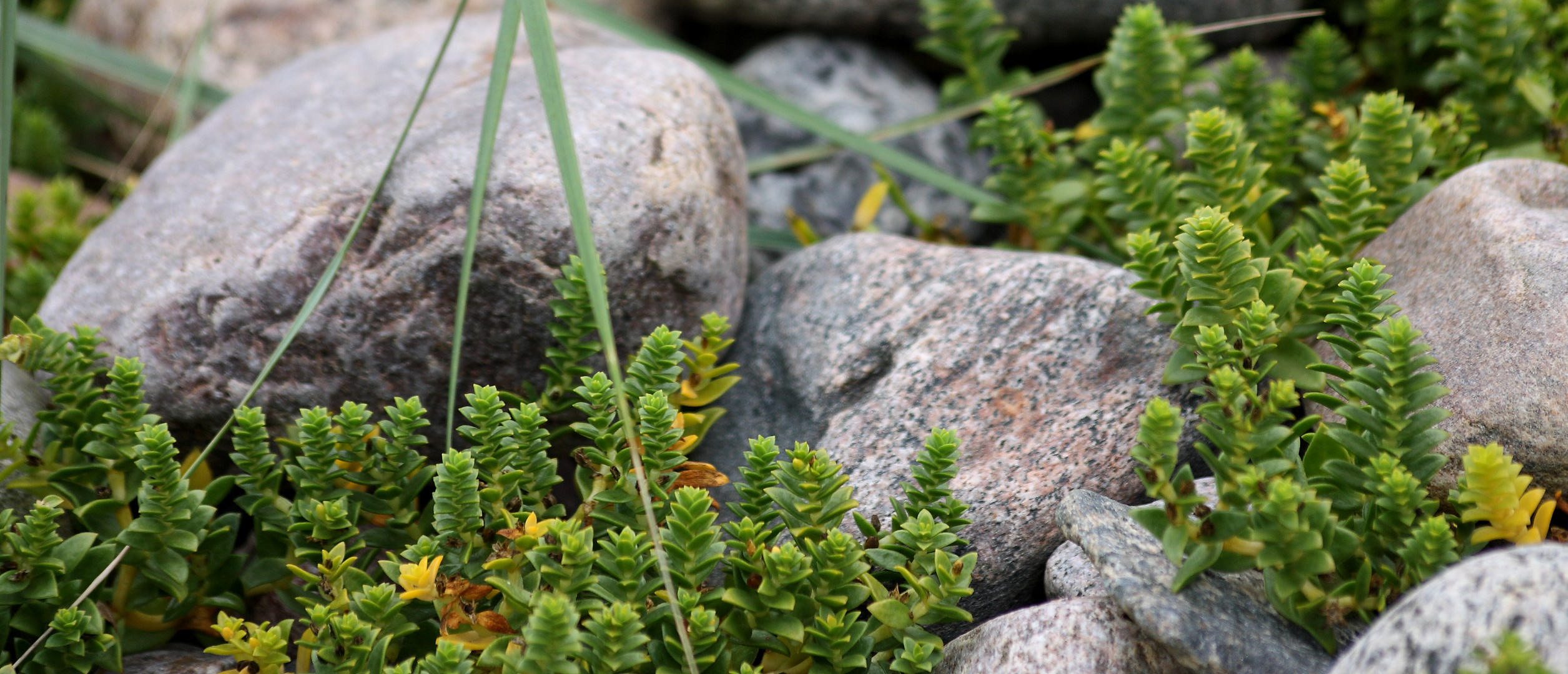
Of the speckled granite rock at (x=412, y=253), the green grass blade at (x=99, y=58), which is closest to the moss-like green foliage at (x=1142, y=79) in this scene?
the speckled granite rock at (x=412, y=253)

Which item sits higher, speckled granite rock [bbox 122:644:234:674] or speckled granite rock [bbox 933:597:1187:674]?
speckled granite rock [bbox 933:597:1187:674]

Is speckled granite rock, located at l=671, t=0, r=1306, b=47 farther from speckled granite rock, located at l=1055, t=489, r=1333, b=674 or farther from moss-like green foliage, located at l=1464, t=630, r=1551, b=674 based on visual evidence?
moss-like green foliage, located at l=1464, t=630, r=1551, b=674

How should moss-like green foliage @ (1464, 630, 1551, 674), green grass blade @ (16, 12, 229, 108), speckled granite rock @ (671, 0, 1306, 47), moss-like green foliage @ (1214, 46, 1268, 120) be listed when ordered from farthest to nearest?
1. green grass blade @ (16, 12, 229, 108)
2. speckled granite rock @ (671, 0, 1306, 47)
3. moss-like green foliage @ (1214, 46, 1268, 120)
4. moss-like green foliage @ (1464, 630, 1551, 674)

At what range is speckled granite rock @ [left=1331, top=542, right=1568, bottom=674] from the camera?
56.2 inches

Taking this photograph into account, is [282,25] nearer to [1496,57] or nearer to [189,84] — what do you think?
[189,84]

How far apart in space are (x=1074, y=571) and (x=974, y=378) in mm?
529

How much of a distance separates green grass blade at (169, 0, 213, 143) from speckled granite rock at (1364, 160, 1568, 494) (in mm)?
3743

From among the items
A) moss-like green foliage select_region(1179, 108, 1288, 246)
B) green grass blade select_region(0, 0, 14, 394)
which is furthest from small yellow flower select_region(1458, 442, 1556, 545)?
green grass blade select_region(0, 0, 14, 394)

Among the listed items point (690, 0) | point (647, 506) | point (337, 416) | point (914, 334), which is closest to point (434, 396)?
point (337, 416)

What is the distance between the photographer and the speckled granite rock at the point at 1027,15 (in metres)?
3.65

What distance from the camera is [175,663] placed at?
221cm

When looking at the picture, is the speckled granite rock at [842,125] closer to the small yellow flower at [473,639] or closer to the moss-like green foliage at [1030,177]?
the moss-like green foliage at [1030,177]

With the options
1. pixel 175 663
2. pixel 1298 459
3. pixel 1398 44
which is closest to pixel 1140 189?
pixel 1298 459

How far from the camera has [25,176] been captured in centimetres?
399
